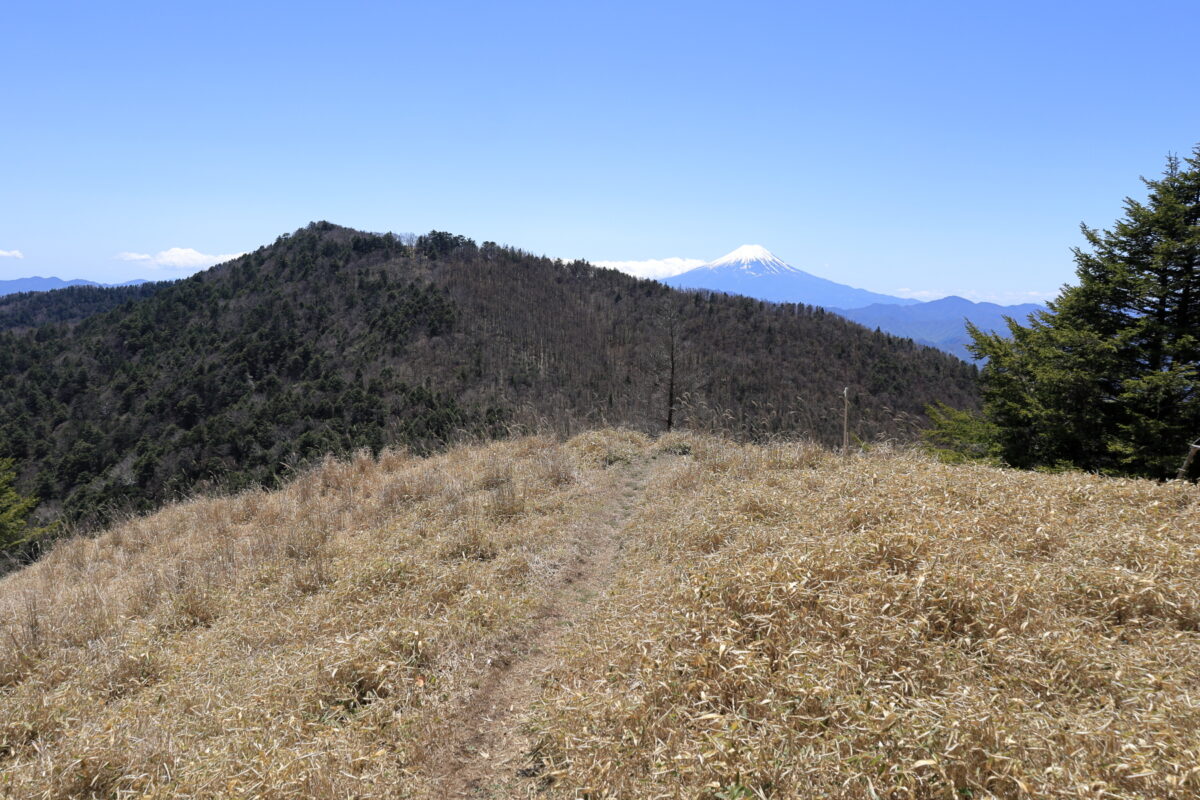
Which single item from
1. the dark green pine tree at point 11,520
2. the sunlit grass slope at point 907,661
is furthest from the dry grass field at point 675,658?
the dark green pine tree at point 11,520

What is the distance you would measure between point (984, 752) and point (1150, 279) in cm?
1537

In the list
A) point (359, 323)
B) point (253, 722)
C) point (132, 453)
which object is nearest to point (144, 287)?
point (359, 323)

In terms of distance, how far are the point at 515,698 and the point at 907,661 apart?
7.73ft

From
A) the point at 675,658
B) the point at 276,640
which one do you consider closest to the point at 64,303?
the point at 276,640

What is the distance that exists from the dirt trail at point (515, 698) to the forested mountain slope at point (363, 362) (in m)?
26.9

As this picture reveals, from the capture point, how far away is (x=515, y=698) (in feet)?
12.0

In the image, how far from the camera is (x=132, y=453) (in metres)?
43.4

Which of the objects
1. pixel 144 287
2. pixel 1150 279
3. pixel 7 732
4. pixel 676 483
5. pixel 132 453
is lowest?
pixel 132 453

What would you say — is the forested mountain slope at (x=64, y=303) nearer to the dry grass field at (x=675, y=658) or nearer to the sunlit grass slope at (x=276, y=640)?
the sunlit grass slope at (x=276, y=640)

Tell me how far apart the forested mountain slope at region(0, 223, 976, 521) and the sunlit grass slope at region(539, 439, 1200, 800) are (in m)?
26.8

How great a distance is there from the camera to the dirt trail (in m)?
2.92

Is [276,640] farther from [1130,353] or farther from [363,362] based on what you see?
[363,362]

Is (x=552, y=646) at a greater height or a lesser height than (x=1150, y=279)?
lesser

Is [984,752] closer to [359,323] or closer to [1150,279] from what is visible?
[1150,279]
